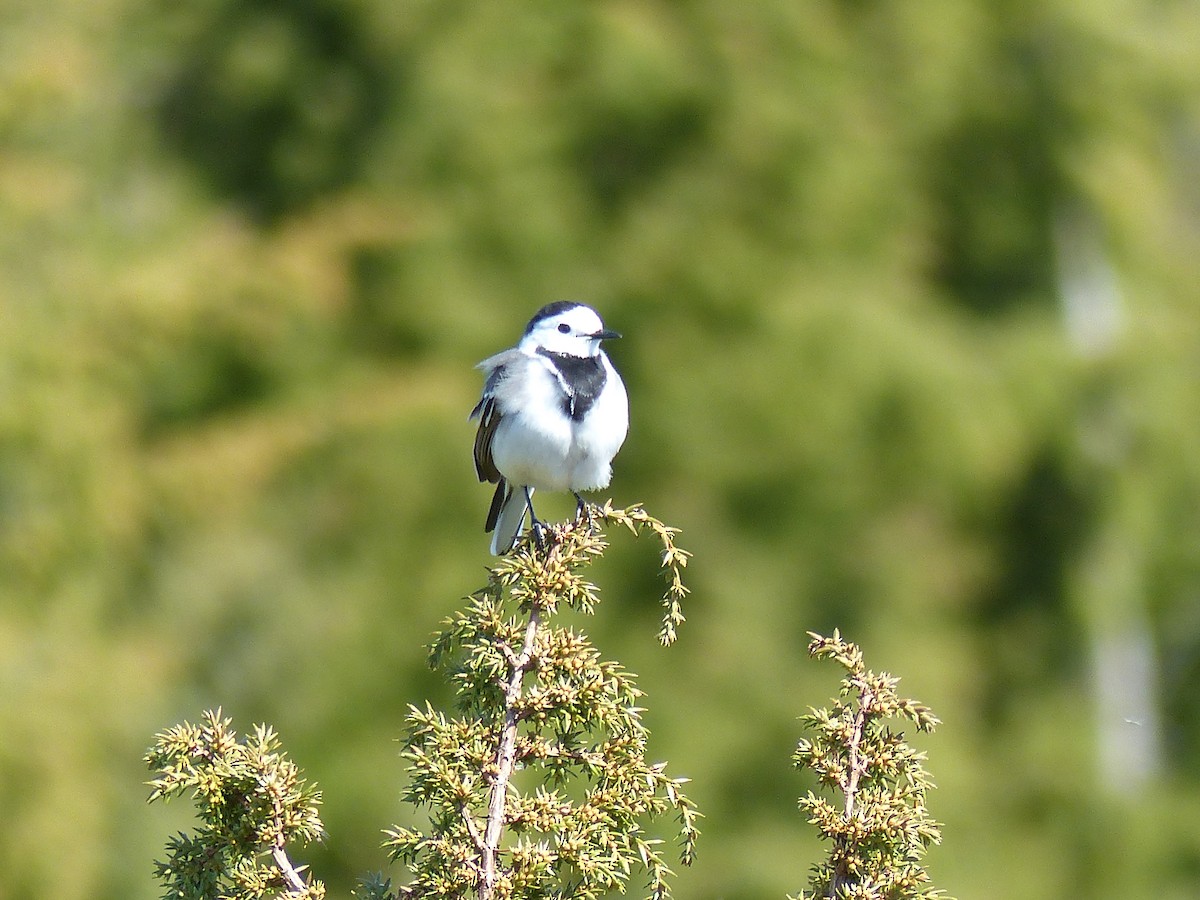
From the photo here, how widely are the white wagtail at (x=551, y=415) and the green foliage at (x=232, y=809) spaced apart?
6.08ft

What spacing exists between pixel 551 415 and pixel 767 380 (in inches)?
337

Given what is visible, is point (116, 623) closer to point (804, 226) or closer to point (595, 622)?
point (595, 622)

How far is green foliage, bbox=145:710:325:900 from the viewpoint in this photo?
91.1 inches

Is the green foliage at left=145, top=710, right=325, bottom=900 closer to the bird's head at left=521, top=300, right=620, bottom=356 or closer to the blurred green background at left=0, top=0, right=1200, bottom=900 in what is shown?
the bird's head at left=521, top=300, right=620, bottom=356

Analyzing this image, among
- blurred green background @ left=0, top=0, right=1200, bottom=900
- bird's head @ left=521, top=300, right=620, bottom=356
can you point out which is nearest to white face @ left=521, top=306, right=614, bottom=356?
bird's head @ left=521, top=300, right=620, bottom=356

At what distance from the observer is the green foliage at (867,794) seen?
2320 millimetres

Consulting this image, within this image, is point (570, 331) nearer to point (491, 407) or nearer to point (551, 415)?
point (491, 407)

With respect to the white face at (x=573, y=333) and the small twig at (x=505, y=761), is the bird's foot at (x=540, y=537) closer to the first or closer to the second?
the small twig at (x=505, y=761)

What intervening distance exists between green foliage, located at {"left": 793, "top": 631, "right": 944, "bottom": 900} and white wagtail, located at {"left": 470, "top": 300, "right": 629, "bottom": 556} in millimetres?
1870

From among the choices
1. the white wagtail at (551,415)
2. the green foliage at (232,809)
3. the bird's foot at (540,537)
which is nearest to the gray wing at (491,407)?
the white wagtail at (551,415)

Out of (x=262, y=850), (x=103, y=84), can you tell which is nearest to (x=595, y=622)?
(x=103, y=84)

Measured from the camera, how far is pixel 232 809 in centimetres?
237

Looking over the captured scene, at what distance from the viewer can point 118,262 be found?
28.9 ft

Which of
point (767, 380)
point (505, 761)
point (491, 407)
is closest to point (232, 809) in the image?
point (505, 761)
